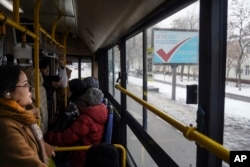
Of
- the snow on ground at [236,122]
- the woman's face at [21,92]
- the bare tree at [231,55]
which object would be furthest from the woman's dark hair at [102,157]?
the bare tree at [231,55]

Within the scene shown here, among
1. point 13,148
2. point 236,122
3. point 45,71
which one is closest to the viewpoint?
point 13,148

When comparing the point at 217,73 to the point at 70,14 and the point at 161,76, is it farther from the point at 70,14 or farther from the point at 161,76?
the point at 70,14

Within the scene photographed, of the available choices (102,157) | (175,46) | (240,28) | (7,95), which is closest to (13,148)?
(7,95)

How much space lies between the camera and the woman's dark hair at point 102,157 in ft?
3.79

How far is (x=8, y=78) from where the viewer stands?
1074mm

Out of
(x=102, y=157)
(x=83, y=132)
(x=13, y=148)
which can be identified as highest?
(x=13, y=148)

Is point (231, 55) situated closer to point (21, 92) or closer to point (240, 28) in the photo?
point (240, 28)

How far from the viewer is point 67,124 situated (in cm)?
221

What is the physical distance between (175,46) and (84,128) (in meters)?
1.04

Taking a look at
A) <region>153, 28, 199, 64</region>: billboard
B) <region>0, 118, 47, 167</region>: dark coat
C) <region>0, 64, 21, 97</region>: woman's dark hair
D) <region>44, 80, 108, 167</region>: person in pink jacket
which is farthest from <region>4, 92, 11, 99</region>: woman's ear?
<region>44, 80, 108, 167</region>: person in pink jacket

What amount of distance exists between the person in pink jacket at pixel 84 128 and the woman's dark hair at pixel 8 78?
1048 mm

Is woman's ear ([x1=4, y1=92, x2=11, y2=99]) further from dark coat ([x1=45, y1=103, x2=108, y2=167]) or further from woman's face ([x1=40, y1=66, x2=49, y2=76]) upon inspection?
woman's face ([x1=40, y1=66, x2=49, y2=76])

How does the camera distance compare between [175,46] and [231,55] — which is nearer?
[231,55]

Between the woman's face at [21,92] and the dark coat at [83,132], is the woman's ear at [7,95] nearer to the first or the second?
the woman's face at [21,92]
